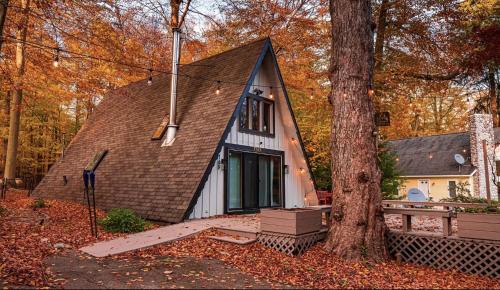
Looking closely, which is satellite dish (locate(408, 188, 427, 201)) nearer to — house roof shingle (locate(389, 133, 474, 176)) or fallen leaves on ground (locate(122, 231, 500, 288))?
fallen leaves on ground (locate(122, 231, 500, 288))

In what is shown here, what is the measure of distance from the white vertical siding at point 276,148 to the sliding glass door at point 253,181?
1.21 feet

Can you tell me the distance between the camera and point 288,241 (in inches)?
263

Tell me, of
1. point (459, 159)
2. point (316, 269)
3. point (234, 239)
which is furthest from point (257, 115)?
point (459, 159)

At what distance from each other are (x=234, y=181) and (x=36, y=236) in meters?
5.37

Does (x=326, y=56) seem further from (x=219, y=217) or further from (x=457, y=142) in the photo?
(x=457, y=142)

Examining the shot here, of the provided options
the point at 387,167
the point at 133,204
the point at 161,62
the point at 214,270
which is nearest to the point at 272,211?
the point at 214,270

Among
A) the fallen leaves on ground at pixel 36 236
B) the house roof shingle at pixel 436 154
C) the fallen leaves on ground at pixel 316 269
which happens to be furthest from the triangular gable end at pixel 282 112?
the house roof shingle at pixel 436 154

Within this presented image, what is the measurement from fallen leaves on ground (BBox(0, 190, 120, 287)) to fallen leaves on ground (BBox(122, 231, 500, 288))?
1.63 metres

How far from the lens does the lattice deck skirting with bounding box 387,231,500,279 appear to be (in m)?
6.00

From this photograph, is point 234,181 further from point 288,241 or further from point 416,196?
point 416,196

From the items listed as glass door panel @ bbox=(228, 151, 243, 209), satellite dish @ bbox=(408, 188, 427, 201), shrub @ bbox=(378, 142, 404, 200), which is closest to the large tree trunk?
glass door panel @ bbox=(228, 151, 243, 209)

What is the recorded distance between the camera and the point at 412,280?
17.9ft

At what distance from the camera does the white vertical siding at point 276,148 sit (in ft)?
32.2

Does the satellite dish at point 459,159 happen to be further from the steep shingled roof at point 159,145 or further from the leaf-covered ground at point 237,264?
the leaf-covered ground at point 237,264
